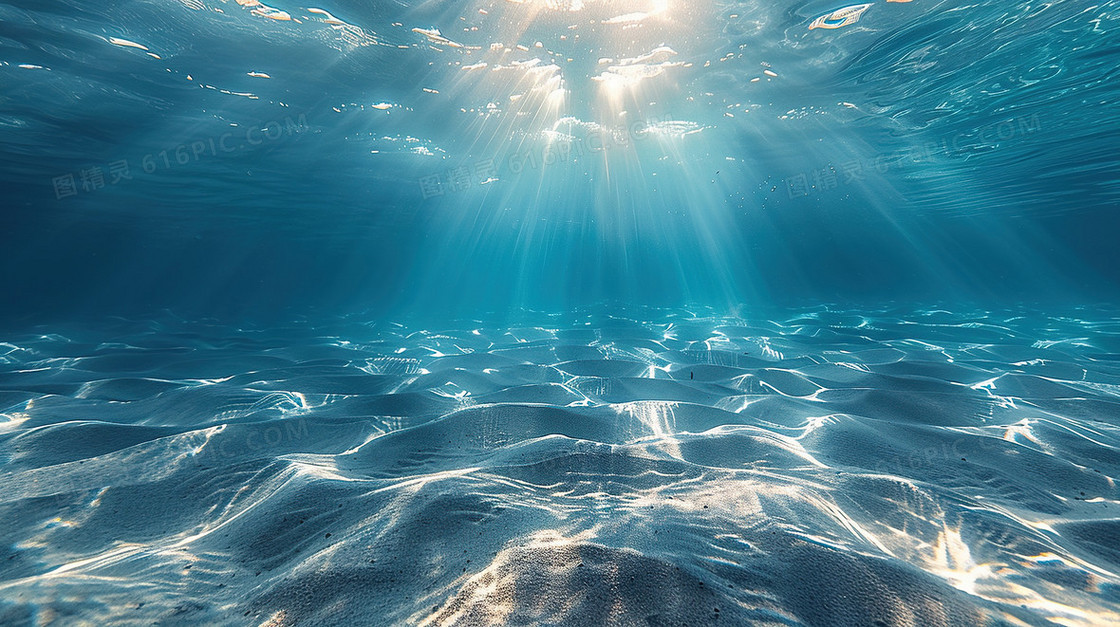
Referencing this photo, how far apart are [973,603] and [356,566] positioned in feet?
11.8

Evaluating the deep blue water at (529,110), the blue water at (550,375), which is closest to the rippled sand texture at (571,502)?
the blue water at (550,375)

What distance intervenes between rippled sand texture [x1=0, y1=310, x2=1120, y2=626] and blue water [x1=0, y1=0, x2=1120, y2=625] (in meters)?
0.04

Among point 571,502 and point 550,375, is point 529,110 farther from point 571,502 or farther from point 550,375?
point 571,502

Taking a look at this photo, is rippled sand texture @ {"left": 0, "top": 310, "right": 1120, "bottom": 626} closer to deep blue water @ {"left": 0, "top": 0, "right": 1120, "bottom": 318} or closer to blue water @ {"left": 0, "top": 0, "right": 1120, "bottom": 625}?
blue water @ {"left": 0, "top": 0, "right": 1120, "bottom": 625}

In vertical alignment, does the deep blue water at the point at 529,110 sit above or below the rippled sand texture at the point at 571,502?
above

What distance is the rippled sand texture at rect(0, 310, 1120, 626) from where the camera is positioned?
2.49 m

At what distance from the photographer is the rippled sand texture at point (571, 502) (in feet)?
8.18

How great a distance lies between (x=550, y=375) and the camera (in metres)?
9.55

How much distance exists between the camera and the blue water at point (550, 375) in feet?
8.98

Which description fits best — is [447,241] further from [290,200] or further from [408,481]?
[408,481]

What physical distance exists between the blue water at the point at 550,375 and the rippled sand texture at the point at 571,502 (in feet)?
0.12

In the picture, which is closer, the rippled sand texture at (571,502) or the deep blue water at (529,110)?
the rippled sand texture at (571,502)

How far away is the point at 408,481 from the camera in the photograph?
3.98 meters

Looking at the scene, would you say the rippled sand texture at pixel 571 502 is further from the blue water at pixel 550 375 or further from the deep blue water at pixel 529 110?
the deep blue water at pixel 529 110
